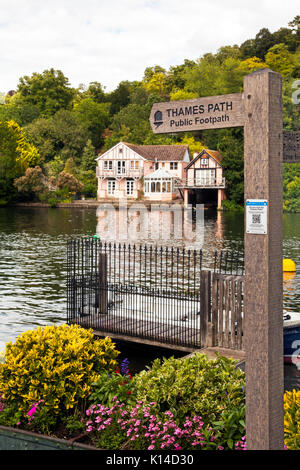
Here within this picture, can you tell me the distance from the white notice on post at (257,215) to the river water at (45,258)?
8.46 metres

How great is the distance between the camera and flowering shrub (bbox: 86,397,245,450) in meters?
5.75

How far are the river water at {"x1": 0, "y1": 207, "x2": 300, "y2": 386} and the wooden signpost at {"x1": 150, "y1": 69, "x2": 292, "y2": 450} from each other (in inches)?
310

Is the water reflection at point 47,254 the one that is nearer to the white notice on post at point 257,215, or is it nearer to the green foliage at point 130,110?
the white notice on post at point 257,215

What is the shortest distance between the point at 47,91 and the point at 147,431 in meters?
123

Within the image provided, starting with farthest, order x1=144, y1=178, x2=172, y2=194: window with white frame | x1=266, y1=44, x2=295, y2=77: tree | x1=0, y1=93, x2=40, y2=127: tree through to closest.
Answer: x1=0, y1=93, x2=40, y2=127: tree → x1=266, y1=44, x2=295, y2=77: tree → x1=144, y1=178, x2=172, y2=194: window with white frame

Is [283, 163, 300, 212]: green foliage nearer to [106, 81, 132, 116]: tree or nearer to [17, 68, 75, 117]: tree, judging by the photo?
[106, 81, 132, 116]: tree

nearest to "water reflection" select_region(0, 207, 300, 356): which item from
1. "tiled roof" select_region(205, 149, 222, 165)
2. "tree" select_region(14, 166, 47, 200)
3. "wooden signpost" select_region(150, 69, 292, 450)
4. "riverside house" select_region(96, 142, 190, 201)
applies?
"wooden signpost" select_region(150, 69, 292, 450)

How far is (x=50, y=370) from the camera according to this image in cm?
682

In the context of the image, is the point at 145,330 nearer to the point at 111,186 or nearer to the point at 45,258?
the point at 45,258

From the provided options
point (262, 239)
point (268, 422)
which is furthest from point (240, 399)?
point (262, 239)

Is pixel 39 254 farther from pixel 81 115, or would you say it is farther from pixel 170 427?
pixel 81 115

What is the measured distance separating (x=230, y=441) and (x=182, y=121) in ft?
10.4

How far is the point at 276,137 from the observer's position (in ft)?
16.0

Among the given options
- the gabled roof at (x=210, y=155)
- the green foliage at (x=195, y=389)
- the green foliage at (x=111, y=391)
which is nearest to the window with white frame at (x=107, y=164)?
the gabled roof at (x=210, y=155)
